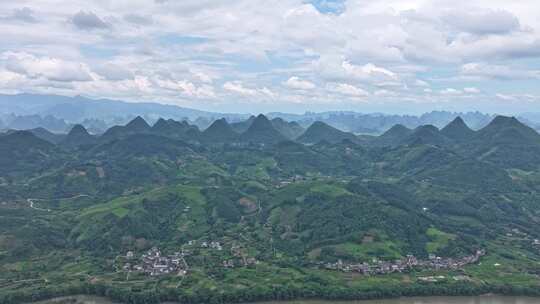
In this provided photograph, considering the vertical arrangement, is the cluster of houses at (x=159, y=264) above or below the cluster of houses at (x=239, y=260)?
below

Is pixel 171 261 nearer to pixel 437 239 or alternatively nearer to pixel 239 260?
pixel 239 260

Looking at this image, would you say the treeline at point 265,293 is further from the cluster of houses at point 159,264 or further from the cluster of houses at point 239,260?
the cluster of houses at point 239,260

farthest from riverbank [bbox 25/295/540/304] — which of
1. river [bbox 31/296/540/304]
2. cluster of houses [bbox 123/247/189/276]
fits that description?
cluster of houses [bbox 123/247/189/276]

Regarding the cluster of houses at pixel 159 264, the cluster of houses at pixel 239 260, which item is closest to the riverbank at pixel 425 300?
the cluster of houses at pixel 159 264

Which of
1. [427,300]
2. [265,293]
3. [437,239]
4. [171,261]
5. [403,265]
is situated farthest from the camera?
[437,239]

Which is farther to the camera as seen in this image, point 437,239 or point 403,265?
point 437,239

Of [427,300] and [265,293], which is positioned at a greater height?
[265,293]

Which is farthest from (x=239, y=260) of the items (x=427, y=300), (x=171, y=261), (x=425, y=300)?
(x=427, y=300)
